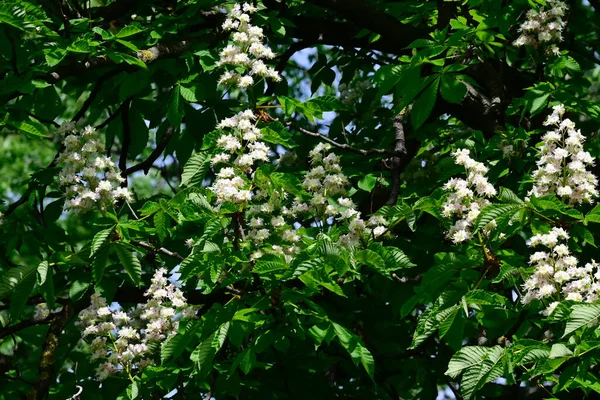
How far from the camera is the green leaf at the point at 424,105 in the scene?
4191 millimetres

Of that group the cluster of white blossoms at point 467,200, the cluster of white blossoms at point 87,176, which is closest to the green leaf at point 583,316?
the cluster of white blossoms at point 467,200

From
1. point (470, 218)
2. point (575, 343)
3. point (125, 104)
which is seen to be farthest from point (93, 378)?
point (575, 343)

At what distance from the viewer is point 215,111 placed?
4.74 metres

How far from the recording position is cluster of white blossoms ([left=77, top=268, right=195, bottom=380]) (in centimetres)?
391

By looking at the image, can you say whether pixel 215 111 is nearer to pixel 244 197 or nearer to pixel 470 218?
pixel 244 197

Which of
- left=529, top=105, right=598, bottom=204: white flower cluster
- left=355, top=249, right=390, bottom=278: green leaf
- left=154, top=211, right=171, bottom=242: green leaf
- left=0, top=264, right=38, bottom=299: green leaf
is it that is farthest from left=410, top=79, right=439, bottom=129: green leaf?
left=0, top=264, right=38, bottom=299: green leaf

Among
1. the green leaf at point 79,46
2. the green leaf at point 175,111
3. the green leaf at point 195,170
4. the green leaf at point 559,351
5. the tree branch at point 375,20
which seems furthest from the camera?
the tree branch at point 375,20

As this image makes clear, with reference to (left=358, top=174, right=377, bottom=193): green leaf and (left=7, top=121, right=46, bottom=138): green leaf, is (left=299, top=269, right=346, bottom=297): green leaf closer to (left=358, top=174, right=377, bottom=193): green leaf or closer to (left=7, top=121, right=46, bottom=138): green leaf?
(left=358, top=174, right=377, bottom=193): green leaf

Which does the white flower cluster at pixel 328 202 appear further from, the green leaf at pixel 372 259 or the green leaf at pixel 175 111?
the green leaf at pixel 175 111

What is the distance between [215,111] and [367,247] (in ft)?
4.35

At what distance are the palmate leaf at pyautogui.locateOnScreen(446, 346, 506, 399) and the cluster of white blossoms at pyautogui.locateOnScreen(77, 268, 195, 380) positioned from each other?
3.70ft

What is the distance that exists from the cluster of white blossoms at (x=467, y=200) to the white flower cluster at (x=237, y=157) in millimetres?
705

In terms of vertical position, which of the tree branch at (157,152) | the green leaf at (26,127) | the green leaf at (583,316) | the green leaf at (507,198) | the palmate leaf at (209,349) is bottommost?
the green leaf at (583,316)

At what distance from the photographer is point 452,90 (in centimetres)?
418
